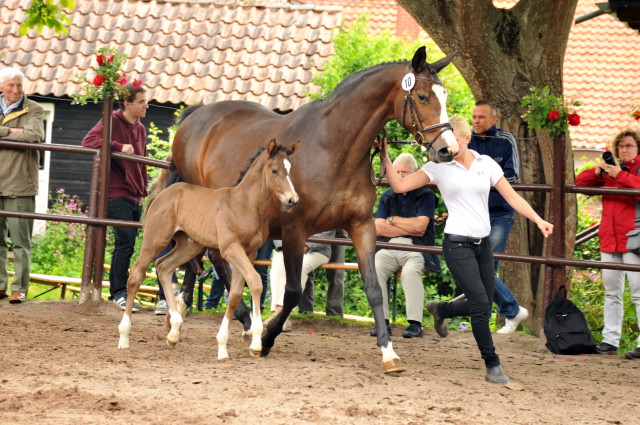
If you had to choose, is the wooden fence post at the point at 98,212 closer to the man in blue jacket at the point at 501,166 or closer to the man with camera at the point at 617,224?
the man in blue jacket at the point at 501,166

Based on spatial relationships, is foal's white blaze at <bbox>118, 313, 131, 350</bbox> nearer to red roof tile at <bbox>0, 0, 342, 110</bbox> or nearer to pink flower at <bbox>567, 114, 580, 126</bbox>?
pink flower at <bbox>567, 114, 580, 126</bbox>

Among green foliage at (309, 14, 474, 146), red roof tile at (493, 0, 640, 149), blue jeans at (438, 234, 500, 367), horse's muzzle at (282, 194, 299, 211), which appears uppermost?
red roof tile at (493, 0, 640, 149)

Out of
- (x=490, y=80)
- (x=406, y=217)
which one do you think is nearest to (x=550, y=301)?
(x=406, y=217)

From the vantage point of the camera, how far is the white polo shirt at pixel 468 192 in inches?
210

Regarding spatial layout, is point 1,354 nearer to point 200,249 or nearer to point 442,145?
point 200,249

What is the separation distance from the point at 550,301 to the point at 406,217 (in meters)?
1.56

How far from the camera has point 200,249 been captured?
6.41 metres

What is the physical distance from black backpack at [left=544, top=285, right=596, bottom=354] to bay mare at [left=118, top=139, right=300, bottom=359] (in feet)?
8.01

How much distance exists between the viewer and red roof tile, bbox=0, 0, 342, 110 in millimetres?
14188

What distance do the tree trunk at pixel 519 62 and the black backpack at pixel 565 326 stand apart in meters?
1.06

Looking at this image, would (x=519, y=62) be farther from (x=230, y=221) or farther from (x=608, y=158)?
(x=230, y=221)

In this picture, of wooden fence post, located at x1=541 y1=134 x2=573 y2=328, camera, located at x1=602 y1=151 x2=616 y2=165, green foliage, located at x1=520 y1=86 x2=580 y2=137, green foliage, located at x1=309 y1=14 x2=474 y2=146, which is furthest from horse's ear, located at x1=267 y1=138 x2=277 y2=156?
green foliage, located at x1=309 y1=14 x2=474 y2=146

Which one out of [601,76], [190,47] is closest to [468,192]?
[190,47]

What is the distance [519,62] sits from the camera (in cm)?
782
